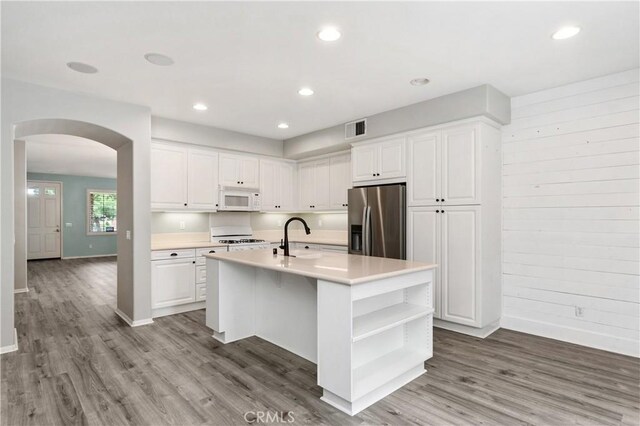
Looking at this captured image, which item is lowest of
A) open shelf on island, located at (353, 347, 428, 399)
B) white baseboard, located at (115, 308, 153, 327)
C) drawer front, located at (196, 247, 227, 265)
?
white baseboard, located at (115, 308, 153, 327)

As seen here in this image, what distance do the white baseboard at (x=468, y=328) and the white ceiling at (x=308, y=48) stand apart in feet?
8.40

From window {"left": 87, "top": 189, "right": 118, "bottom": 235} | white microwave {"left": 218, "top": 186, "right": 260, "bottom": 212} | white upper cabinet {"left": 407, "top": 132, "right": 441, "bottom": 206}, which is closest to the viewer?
white upper cabinet {"left": 407, "top": 132, "right": 441, "bottom": 206}

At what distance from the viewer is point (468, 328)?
379cm

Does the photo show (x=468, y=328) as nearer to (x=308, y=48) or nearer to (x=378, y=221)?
(x=378, y=221)

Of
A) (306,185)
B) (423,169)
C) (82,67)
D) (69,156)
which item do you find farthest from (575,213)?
(69,156)

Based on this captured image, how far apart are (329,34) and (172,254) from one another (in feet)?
11.0

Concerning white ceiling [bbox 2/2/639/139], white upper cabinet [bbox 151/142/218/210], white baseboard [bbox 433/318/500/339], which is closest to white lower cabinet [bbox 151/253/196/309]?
white upper cabinet [bbox 151/142/218/210]

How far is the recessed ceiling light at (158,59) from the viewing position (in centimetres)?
284

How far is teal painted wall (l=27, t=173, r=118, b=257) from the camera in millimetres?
10375

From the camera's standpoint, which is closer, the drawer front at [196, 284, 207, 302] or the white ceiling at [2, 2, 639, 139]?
the white ceiling at [2, 2, 639, 139]

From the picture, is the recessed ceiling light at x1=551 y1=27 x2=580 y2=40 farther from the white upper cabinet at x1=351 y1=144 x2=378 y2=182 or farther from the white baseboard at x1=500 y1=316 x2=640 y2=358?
the white baseboard at x1=500 y1=316 x2=640 y2=358

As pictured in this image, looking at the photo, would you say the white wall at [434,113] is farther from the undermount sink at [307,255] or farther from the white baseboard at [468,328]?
the white baseboard at [468,328]

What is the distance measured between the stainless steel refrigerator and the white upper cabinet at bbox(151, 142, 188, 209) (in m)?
2.37

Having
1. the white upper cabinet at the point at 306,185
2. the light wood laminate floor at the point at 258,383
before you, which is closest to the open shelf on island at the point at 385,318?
the light wood laminate floor at the point at 258,383
